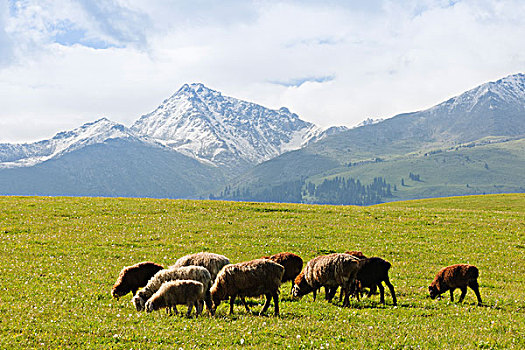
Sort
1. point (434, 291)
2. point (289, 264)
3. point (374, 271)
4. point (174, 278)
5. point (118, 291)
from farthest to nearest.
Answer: point (289, 264), point (434, 291), point (374, 271), point (118, 291), point (174, 278)

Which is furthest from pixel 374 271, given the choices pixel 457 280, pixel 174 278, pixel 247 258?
pixel 247 258

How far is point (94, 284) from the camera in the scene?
18.2 metres

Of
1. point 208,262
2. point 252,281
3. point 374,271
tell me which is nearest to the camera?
point 252,281

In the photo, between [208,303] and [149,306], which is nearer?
[149,306]

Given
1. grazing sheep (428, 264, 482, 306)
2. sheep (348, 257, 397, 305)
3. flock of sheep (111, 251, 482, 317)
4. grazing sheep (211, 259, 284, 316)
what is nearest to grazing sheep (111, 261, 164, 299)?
flock of sheep (111, 251, 482, 317)

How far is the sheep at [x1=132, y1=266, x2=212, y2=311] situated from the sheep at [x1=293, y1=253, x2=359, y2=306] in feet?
14.9

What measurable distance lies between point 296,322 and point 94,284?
10085mm

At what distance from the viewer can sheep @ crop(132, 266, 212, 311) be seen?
50.5ft

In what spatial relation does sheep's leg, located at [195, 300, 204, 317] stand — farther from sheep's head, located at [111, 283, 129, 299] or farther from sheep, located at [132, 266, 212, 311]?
sheep's head, located at [111, 283, 129, 299]

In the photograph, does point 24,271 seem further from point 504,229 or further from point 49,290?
point 504,229

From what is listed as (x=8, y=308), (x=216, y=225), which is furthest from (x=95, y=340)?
(x=216, y=225)

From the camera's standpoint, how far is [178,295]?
14.5 metres

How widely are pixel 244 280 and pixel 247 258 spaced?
32.7 feet

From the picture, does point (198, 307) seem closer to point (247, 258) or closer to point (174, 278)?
point (174, 278)
